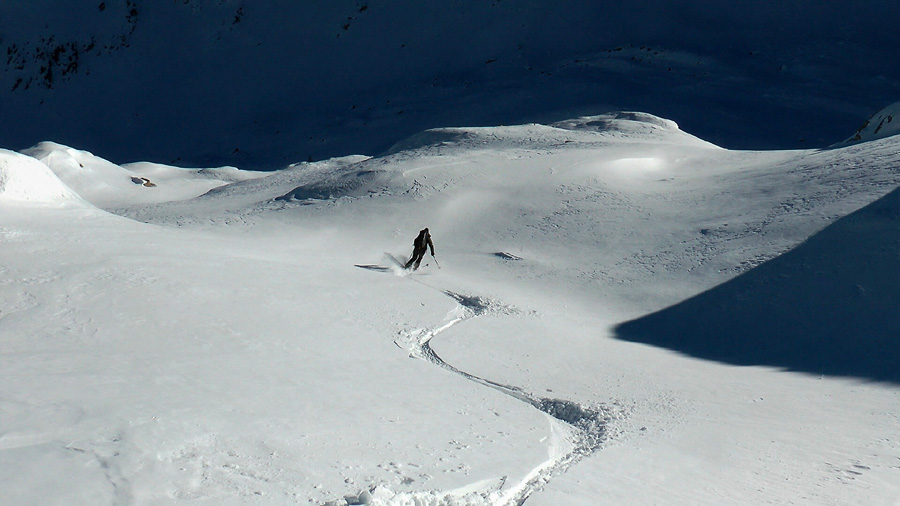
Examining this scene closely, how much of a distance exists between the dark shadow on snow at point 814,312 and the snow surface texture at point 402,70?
1631 centimetres

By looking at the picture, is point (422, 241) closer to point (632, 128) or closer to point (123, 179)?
point (632, 128)

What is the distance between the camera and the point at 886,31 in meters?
31.3

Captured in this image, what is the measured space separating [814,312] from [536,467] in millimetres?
5654

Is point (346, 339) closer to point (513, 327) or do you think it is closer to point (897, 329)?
point (513, 327)

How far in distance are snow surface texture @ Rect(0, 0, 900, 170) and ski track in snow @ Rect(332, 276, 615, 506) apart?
65.6ft

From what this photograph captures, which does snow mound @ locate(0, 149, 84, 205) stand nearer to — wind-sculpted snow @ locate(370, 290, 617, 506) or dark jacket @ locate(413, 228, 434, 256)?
dark jacket @ locate(413, 228, 434, 256)

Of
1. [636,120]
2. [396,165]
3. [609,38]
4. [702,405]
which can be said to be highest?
[609,38]

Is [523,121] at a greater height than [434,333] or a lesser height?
greater

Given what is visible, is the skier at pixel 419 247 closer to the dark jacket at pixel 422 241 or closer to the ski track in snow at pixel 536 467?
the dark jacket at pixel 422 241

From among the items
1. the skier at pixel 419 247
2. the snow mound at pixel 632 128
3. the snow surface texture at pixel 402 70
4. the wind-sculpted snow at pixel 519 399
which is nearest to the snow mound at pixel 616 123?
the snow mound at pixel 632 128

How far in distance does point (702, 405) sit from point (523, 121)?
72.0 feet

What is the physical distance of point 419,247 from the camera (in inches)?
453

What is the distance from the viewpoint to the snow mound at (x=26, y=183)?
1055 centimetres

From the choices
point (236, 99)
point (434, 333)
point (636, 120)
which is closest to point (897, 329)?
point (434, 333)
